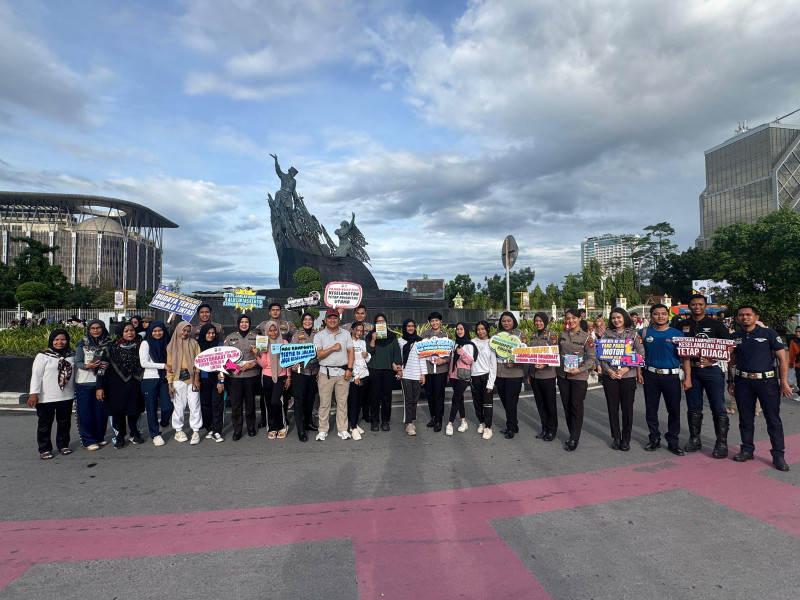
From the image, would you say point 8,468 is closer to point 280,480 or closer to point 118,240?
point 280,480

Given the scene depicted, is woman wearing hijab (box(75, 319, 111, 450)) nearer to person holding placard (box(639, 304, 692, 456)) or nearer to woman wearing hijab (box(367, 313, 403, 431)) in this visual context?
woman wearing hijab (box(367, 313, 403, 431))

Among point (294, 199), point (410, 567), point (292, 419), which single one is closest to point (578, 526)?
point (410, 567)

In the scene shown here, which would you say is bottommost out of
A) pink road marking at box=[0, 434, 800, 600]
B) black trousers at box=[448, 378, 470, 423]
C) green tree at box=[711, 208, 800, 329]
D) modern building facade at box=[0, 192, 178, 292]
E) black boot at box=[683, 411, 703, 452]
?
pink road marking at box=[0, 434, 800, 600]

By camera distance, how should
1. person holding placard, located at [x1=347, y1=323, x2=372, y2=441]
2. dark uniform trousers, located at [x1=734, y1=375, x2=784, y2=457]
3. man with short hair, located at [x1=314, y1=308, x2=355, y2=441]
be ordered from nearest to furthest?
dark uniform trousers, located at [x1=734, y1=375, x2=784, y2=457], man with short hair, located at [x1=314, y1=308, x2=355, y2=441], person holding placard, located at [x1=347, y1=323, x2=372, y2=441]

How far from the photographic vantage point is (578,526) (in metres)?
3.51

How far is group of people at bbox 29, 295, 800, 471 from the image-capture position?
518 centimetres

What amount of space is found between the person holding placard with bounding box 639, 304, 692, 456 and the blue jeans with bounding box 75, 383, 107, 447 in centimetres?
659

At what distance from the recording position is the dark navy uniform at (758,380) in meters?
4.79

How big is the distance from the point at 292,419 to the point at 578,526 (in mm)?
4677

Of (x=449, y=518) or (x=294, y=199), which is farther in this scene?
(x=294, y=199)

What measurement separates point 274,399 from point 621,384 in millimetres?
4366

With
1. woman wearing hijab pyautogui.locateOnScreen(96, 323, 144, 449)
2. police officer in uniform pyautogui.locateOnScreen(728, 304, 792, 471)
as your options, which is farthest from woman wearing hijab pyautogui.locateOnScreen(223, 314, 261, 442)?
police officer in uniform pyautogui.locateOnScreen(728, 304, 792, 471)

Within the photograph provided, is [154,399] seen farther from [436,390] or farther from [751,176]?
[751,176]

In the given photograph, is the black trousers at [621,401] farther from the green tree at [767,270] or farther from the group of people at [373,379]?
the green tree at [767,270]
